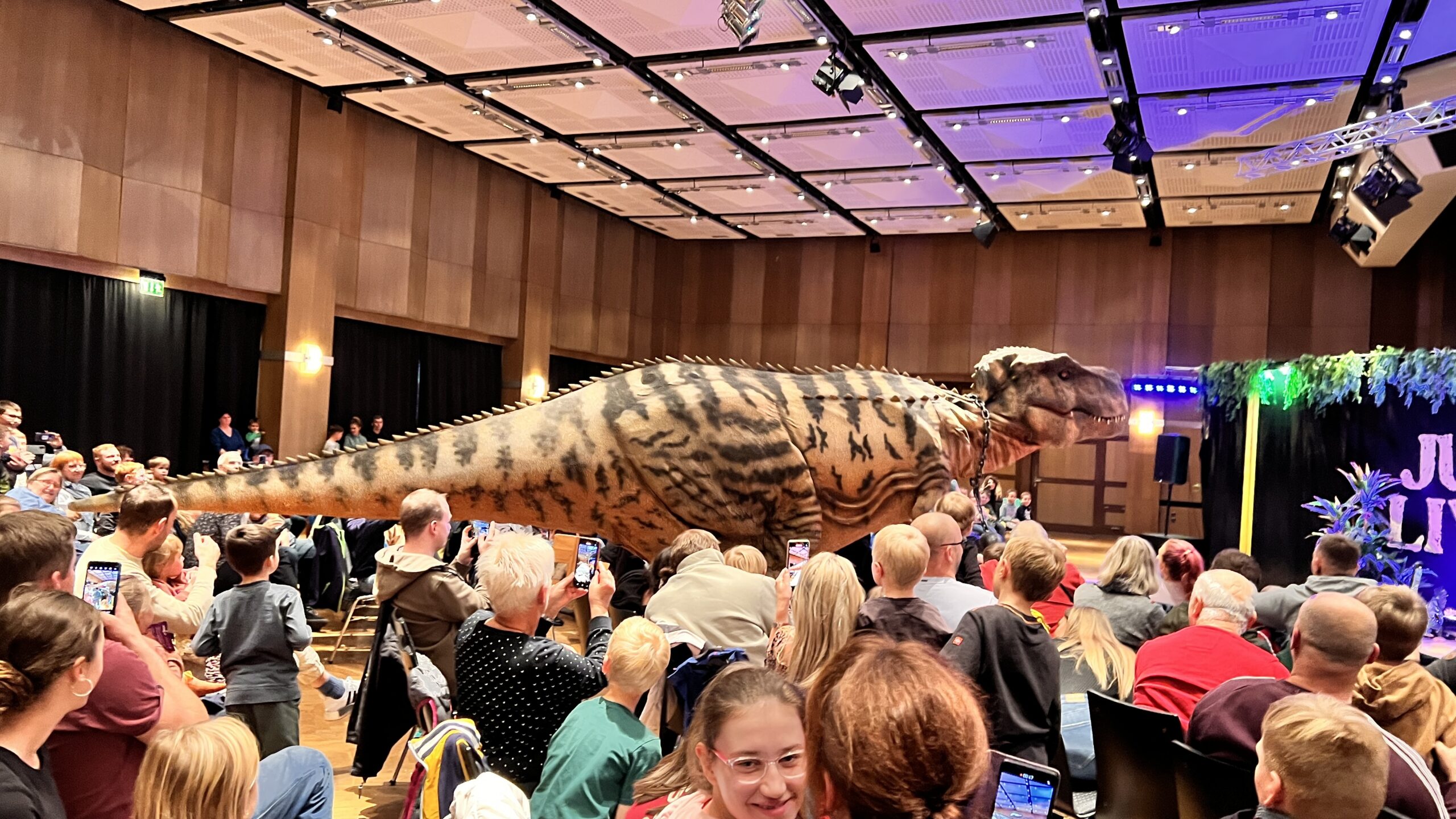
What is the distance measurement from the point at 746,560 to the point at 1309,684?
1977 mm

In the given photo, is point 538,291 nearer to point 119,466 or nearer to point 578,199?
point 578,199

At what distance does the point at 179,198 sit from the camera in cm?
1081

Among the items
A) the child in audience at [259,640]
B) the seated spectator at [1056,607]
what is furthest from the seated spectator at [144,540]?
the seated spectator at [1056,607]

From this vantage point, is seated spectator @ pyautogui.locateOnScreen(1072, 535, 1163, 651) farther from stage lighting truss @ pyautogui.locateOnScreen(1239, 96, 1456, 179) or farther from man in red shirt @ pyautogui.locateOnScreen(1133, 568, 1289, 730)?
stage lighting truss @ pyautogui.locateOnScreen(1239, 96, 1456, 179)

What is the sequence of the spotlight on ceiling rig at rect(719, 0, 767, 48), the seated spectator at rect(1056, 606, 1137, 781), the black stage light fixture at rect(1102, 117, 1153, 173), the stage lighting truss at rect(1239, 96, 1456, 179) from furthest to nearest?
the black stage light fixture at rect(1102, 117, 1153, 173) → the stage lighting truss at rect(1239, 96, 1456, 179) → the spotlight on ceiling rig at rect(719, 0, 767, 48) → the seated spectator at rect(1056, 606, 1137, 781)

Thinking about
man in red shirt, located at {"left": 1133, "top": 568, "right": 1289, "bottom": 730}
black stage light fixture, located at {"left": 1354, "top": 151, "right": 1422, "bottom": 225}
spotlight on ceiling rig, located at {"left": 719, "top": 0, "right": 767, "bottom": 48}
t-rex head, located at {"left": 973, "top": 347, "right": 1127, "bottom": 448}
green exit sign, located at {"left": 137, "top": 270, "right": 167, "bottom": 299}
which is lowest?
man in red shirt, located at {"left": 1133, "top": 568, "right": 1289, "bottom": 730}

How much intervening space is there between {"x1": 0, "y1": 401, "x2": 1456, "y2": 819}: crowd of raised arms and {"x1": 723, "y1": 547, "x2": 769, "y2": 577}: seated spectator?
0.01m

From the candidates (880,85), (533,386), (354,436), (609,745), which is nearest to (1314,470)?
(880,85)

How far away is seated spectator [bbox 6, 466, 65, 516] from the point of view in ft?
17.2

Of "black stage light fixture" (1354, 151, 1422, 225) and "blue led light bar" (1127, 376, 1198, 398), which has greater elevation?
"black stage light fixture" (1354, 151, 1422, 225)

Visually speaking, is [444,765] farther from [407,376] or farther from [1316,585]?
[407,376]

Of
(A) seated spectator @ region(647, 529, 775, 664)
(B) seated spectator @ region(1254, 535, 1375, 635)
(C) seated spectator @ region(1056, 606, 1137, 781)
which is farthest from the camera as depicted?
(B) seated spectator @ region(1254, 535, 1375, 635)

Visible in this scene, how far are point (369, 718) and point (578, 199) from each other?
14371mm

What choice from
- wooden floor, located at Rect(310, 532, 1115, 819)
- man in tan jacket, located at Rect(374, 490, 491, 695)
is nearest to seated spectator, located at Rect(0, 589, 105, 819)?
man in tan jacket, located at Rect(374, 490, 491, 695)
